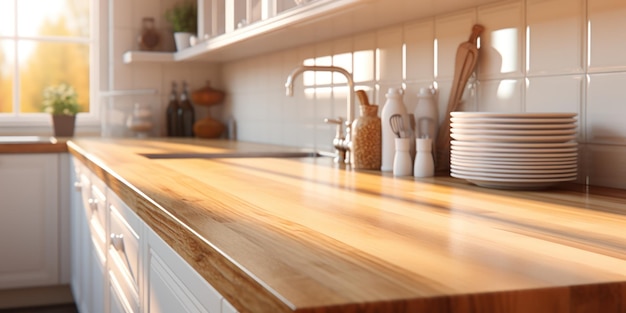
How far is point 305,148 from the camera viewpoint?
322 cm

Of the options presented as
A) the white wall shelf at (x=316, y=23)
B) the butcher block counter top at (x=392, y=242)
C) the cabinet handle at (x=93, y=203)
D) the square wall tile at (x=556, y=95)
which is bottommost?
the cabinet handle at (x=93, y=203)

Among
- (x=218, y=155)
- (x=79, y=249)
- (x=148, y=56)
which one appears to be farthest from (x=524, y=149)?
(x=148, y=56)

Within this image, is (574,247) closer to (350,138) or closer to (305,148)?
(350,138)

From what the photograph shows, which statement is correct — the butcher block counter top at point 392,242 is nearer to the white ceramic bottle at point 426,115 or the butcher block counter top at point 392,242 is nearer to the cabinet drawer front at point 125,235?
the cabinet drawer front at point 125,235

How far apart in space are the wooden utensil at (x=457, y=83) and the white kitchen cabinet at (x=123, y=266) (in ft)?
2.73

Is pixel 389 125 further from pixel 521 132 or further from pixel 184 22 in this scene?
pixel 184 22

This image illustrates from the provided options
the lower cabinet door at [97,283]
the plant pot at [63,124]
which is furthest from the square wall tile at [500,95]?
the plant pot at [63,124]

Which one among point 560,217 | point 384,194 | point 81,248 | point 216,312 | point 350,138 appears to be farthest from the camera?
point 81,248

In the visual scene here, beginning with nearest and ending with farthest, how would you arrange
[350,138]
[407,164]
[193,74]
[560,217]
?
[560,217]
[407,164]
[350,138]
[193,74]

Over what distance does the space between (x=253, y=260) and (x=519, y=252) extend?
304 millimetres

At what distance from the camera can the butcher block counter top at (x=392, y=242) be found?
2.37 feet

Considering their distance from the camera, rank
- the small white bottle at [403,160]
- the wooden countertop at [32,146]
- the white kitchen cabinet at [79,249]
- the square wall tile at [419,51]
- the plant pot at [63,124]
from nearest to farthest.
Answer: the small white bottle at [403,160] < the square wall tile at [419,51] < the white kitchen cabinet at [79,249] < the wooden countertop at [32,146] < the plant pot at [63,124]

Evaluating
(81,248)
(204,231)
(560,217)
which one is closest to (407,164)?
(560,217)

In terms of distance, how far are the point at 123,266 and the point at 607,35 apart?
1200 mm
